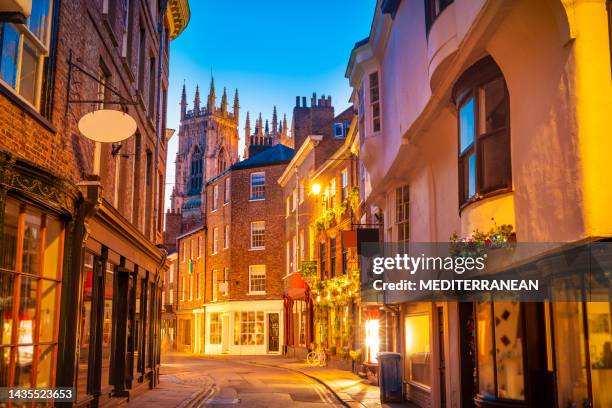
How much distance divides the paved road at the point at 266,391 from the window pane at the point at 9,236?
9.48 metres

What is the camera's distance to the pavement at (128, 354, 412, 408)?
56.8ft

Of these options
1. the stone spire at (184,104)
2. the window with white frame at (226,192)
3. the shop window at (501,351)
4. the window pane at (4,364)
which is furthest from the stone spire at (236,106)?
the window pane at (4,364)

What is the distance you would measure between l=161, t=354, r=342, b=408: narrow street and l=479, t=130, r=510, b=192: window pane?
8816 mm

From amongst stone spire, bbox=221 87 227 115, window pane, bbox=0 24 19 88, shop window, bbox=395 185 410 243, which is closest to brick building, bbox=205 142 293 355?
shop window, bbox=395 185 410 243

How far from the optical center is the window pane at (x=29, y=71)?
910cm

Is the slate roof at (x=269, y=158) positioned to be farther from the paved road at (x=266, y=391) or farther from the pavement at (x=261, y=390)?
the paved road at (x=266, y=391)

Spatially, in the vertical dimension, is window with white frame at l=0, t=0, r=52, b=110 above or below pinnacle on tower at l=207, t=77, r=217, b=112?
below

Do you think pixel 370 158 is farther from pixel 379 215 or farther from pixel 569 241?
pixel 569 241

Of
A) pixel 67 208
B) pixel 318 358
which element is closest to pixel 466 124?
pixel 67 208

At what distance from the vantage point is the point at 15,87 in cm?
882

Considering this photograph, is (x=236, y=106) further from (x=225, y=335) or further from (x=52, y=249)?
(x=52, y=249)

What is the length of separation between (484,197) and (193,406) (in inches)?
381

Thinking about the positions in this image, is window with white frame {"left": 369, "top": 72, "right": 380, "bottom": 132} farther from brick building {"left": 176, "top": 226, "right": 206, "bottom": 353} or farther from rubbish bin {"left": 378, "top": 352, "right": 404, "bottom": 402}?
brick building {"left": 176, "top": 226, "right": 206, "bottom": 353}

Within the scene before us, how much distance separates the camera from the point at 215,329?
167 feet
